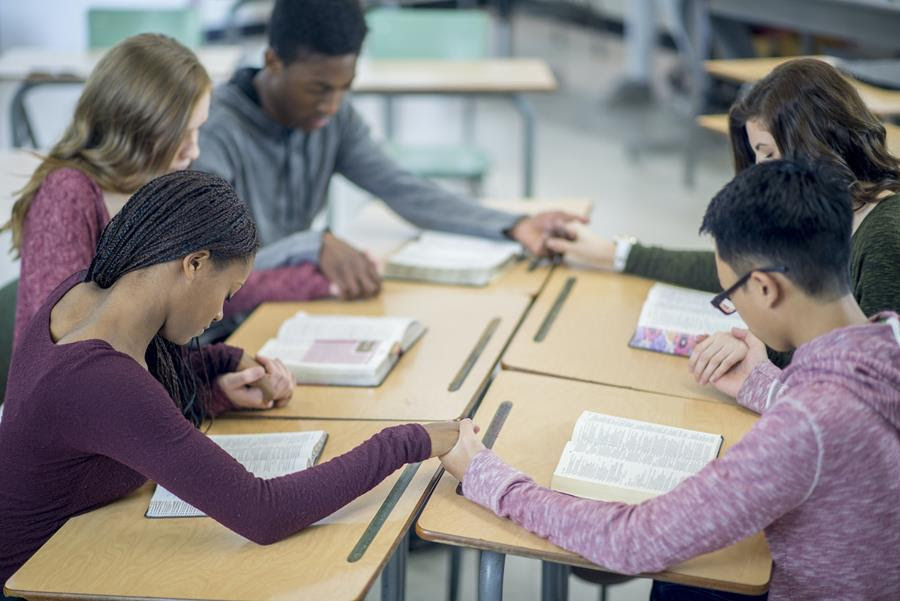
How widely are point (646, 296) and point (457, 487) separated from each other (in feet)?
2.86

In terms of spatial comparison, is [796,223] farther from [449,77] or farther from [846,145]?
[449,77]

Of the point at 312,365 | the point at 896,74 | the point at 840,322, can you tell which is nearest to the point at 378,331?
the point at 312,365

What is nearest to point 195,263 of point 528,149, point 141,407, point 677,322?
point 141,407

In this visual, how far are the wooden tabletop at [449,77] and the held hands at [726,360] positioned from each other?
7.42 ft

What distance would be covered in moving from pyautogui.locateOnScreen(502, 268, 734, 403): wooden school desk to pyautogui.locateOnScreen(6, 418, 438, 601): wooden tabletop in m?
0.48

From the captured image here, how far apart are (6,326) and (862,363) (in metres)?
1.52

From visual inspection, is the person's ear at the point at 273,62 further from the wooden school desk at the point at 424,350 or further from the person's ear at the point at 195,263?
the person's ear at the point at 195,263

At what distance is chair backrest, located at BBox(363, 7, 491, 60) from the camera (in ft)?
14.3

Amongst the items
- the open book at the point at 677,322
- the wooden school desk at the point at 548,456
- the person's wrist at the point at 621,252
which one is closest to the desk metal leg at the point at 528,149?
the person's wrist at the point at 621,252

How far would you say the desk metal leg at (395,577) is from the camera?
65.7 inches

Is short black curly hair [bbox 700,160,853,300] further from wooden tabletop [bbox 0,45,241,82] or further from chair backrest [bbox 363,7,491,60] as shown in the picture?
chair backrest [bbox 363,7,491,60]

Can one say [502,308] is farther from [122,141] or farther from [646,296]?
[122,141]

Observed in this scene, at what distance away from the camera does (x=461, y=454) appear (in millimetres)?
1449

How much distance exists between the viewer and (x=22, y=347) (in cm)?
137
